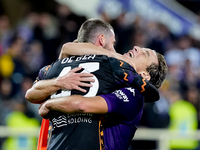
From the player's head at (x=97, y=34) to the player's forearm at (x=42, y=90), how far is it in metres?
0.54

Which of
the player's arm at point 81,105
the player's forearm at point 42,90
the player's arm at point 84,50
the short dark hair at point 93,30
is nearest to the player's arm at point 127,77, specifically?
the player's arm at point 84,50

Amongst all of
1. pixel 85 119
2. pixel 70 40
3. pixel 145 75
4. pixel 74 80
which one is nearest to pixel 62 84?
pixel 74 80

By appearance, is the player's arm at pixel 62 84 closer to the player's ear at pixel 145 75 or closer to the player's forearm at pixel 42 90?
the player's forearm at pixel 42 90

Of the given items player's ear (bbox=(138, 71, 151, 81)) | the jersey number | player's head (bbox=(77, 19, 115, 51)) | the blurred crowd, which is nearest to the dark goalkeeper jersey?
the jersey number

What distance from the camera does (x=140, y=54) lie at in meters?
3.44

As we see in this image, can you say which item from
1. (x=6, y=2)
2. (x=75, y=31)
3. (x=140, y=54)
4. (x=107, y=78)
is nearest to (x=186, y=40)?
(x=75, y=31)

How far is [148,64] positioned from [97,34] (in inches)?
25.7

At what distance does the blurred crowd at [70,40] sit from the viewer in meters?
6.77

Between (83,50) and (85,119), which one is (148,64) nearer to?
(83,50)

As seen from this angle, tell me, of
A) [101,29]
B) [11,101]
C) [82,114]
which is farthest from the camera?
[11,101]

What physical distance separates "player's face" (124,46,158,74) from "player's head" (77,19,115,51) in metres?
0.37

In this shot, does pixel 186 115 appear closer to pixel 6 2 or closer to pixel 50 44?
pixel 50 44

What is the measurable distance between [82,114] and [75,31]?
549 cm

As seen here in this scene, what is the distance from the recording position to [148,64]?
3.41m
